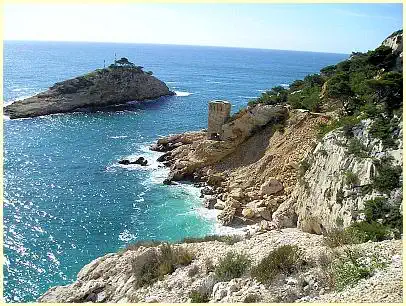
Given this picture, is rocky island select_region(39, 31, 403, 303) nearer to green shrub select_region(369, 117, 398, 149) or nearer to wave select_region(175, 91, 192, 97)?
green shrub select_region(369, 117, 398, 149)

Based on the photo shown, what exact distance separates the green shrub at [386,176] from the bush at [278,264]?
647 centimetres

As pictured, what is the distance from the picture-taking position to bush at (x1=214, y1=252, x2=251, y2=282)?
47.1 ft

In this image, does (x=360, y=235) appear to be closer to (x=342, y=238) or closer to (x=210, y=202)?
(x=342, y=238)

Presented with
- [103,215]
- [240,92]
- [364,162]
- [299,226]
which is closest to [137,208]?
[103,215]

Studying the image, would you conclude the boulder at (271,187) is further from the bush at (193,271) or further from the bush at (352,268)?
the bush at (352,268)

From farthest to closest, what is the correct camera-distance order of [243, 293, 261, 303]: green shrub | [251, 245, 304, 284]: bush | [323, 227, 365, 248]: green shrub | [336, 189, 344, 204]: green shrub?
1. [336, 189, 344, 204]: green shrub
2. [323, 227, 365, 248]: green shrub
3. [251, 245, 304, 284]: bush
4. [243, 293, 261, 303]: green shrub

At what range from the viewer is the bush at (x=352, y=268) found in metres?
12.2

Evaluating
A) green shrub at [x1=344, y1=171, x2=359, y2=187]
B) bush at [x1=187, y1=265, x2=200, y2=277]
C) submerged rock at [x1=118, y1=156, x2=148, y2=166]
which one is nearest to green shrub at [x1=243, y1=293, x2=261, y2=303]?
bush at [x1=187, y1=265, x2=200, y2=277]

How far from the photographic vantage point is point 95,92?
71.7 meters

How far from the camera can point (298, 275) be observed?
13422mm

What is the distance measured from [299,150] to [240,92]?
58477 millimetres

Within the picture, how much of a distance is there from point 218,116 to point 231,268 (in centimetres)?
2636

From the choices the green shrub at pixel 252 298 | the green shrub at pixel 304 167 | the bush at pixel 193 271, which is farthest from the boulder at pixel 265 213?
the green shrub at pixel 252 298

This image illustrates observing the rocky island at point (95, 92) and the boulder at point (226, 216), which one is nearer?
the boulder at point (226, 216)
